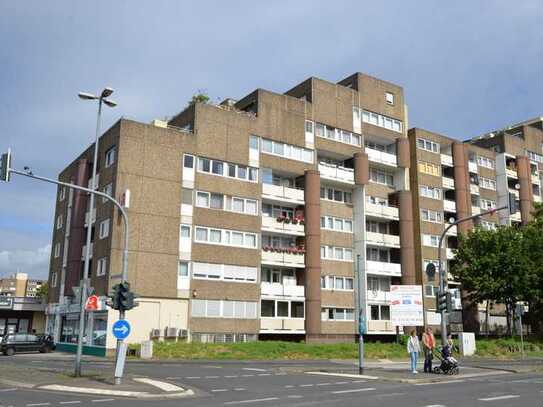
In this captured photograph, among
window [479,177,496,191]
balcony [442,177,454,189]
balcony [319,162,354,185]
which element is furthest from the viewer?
window [479,177,496,191]

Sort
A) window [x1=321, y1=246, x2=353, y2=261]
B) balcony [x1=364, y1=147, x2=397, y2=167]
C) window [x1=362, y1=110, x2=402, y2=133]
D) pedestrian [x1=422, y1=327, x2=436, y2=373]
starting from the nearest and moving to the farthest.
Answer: pedestrian [x1=422, y1=327, x2=436, y2=373], window [x1=321, y1=246, x2=353, y2=261], balcony [x1=364, y1=147, x2=397, y2=167], window [x1=362, y1=110, x2=402, y2=133]

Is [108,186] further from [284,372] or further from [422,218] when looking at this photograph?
[422,218]

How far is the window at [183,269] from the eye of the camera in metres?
41.8

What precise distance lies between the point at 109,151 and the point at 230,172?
8.84m

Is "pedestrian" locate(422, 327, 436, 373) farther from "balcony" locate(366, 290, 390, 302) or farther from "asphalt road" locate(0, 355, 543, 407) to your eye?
"balcony" locate(366, 290, 390, 302)

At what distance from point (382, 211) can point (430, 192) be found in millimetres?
7141

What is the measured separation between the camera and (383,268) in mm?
52031

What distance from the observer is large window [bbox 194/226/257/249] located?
43250 mm

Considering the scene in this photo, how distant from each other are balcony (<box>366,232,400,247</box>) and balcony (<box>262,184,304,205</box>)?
7085 mm

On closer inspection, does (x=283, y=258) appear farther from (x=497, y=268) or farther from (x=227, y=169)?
(x=497, y=268)

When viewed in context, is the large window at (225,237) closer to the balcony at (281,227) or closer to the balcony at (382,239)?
the balcony at (281,227)

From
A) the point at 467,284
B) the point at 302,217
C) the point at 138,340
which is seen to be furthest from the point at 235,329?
the point at 467,284

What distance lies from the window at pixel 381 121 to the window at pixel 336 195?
22.0 feet

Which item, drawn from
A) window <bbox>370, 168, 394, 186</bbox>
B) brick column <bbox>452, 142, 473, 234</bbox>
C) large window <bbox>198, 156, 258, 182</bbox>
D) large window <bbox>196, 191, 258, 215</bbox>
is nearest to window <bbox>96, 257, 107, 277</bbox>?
large window <bbox>196, 191, 258, 215</bbox>
